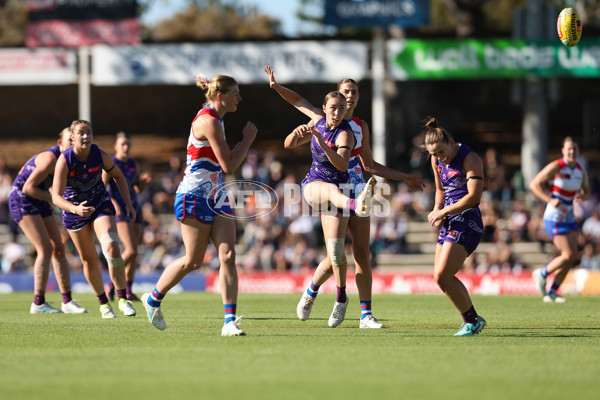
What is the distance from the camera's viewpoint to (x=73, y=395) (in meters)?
5.99

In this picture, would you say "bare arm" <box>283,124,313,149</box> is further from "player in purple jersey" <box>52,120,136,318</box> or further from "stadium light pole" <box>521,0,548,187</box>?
"stadium light pole" <box>521,0,548,187</box>

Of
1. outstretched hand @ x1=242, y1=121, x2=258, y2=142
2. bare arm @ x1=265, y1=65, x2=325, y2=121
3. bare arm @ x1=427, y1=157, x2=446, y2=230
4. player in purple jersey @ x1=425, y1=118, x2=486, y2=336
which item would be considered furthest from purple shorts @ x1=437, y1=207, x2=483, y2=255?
outstretched hand @ x1=242, y1=121, x2=258, y2=142

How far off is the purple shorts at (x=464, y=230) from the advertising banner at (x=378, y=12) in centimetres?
1804

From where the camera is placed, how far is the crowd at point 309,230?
24453mm

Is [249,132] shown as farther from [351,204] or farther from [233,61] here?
[233,61]

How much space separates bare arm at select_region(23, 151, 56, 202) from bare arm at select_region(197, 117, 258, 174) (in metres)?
3.65

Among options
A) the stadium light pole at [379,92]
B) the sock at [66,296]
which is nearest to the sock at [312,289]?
the sock at [66,296]

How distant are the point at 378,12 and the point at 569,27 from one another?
13697 millimetres

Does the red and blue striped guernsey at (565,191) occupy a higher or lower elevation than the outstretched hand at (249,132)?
lower

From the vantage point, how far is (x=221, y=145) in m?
8.77

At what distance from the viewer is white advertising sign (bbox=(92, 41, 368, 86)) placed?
90.1 feet

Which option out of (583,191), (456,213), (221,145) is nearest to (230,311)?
(221,145)

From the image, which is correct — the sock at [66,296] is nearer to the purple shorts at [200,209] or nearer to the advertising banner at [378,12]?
the purple shorts at [200,209]

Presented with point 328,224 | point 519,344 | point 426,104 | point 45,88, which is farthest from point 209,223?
point 45,88
